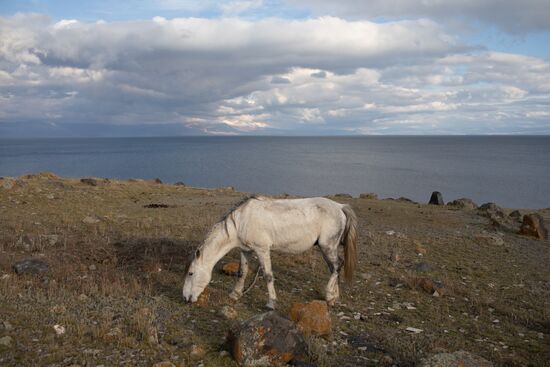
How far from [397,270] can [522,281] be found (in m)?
3.31

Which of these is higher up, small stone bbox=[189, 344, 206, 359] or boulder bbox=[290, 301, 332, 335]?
boulder bbox=[290, 301, 332, 335]

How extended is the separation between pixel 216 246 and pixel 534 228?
15.7 metres

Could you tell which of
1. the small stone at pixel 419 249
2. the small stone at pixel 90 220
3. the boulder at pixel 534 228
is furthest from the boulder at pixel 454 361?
the boulder at pixel 534 228

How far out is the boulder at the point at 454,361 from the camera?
5.64 meters

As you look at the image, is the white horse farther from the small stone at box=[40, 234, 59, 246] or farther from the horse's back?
the small stone at box=[40, 234, 59, 246]

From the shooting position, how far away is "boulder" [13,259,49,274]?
970cm

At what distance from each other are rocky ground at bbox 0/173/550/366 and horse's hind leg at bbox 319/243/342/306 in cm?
29

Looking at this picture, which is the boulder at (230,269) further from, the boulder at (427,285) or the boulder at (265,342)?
the boulder at (265,342)

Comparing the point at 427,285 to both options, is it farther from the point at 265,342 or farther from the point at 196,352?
the point at 196,352

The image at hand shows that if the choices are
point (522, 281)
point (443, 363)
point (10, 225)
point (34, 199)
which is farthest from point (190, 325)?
point (34, 199)

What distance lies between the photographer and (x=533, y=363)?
6.57 meters

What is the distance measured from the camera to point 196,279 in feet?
28.1

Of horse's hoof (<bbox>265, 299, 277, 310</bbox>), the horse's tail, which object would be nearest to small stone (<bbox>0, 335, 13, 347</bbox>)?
horse's hoof (<bbox>265, 299, 277, 310</bbox>)

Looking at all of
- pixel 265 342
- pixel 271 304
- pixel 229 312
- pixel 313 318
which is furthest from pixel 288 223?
pixel 265 342
